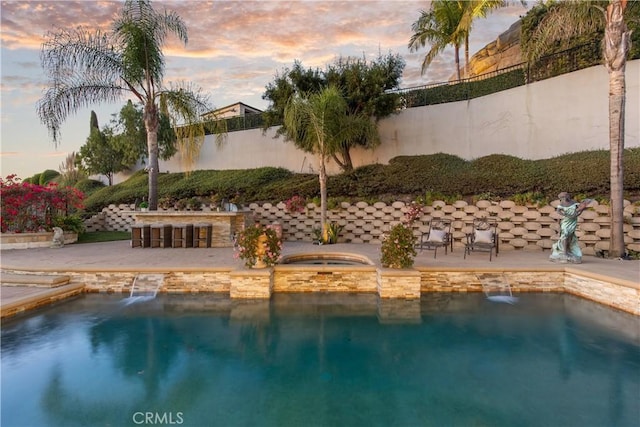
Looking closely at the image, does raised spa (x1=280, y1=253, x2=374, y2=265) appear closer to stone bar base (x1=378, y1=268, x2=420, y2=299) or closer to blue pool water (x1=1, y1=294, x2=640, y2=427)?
stone bar base (x1=378, y1=268, x2=420, y2=299)

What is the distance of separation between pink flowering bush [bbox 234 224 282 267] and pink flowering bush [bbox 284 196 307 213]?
5.06 metres

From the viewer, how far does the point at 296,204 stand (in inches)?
431

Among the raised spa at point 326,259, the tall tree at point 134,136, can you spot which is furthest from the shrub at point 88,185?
the raised spa at point 326,259

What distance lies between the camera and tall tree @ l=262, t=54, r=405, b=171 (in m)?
12.0

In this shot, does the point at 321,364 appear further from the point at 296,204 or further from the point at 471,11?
the point at 471,11

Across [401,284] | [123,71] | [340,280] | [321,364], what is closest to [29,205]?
[123,71]

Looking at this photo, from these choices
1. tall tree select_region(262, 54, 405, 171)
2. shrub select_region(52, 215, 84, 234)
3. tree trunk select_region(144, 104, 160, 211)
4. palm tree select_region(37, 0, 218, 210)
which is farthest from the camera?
tall tree select_region(262, 54, 405, 171)

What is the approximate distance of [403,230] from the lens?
18.7 feet

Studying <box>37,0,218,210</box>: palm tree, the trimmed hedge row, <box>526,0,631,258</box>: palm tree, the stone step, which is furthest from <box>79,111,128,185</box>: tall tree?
<box>526,0,631,258</box>: palm tree

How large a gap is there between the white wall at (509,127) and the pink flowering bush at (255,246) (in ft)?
29.8

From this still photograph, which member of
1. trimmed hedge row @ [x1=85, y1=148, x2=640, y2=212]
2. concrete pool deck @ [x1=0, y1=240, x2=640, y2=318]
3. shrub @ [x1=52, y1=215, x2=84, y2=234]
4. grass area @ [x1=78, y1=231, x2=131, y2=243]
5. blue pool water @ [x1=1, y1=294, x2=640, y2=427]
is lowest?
blue pool water @ [x1=1, y1=294, x2=640, y2=427]

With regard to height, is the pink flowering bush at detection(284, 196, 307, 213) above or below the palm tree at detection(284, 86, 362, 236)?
below

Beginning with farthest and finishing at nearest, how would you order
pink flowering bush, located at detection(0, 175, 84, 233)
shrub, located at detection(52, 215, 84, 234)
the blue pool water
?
shrub, located at detection(52, 215, 84, 234) → pink flowering bush, located at detection(0, 175, 84, 233) → the blue pool water

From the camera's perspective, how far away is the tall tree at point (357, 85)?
12.0 meters
